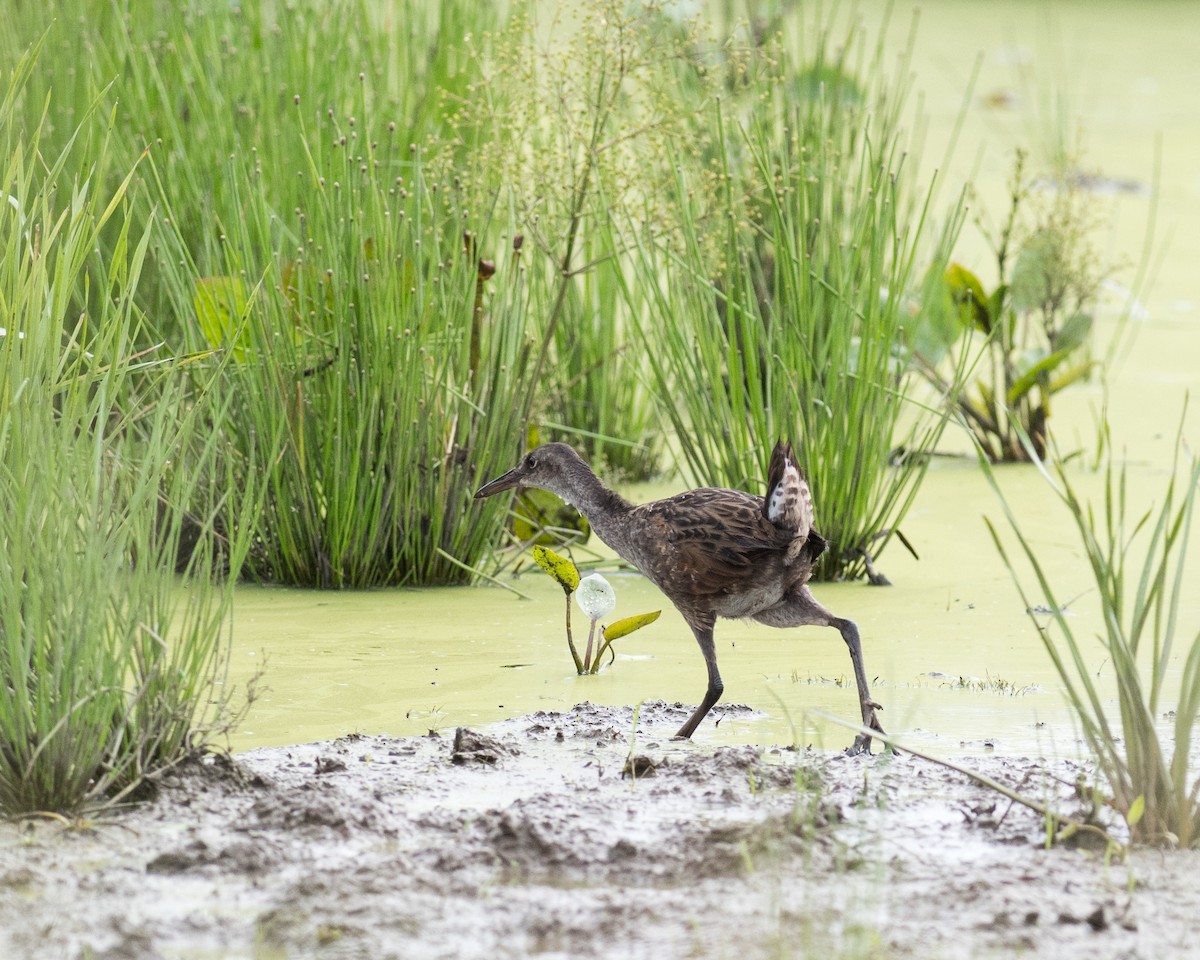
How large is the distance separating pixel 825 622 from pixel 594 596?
0.52 m

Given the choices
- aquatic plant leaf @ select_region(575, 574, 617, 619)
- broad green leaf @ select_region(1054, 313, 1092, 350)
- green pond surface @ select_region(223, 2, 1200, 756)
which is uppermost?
broad green leaf @ select_region(1054, 313, 1092, 350)

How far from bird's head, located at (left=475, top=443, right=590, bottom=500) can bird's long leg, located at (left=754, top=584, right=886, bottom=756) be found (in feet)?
1.97

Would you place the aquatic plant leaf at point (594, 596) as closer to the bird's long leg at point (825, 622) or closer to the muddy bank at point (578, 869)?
the bird's long leg at point (825, 622)

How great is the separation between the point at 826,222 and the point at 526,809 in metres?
2.65

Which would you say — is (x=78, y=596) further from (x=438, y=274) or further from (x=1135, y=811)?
(x=438, y=274)

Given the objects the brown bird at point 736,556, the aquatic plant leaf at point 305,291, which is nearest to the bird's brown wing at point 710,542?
the brown bird at point 736,556

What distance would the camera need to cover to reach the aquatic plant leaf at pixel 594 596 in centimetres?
362

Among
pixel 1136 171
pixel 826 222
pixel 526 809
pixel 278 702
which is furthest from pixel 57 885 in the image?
pixel 1136 171

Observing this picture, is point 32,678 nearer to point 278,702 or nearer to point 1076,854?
point 278,702

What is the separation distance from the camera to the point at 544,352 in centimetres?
446

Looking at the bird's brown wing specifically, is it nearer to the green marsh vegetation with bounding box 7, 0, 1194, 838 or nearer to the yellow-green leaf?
the green marsh vegetation with bounding box 7, 0, 1194, 838

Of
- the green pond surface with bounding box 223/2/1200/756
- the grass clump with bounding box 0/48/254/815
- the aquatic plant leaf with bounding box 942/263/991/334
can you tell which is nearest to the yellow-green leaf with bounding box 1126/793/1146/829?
the green pond surface with bounding box 223/2/1200/756

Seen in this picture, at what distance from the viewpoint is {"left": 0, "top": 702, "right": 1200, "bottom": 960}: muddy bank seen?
86.5 inches

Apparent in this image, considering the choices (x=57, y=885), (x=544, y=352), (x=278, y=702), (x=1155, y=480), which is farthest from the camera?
(x=1155, y=480)
